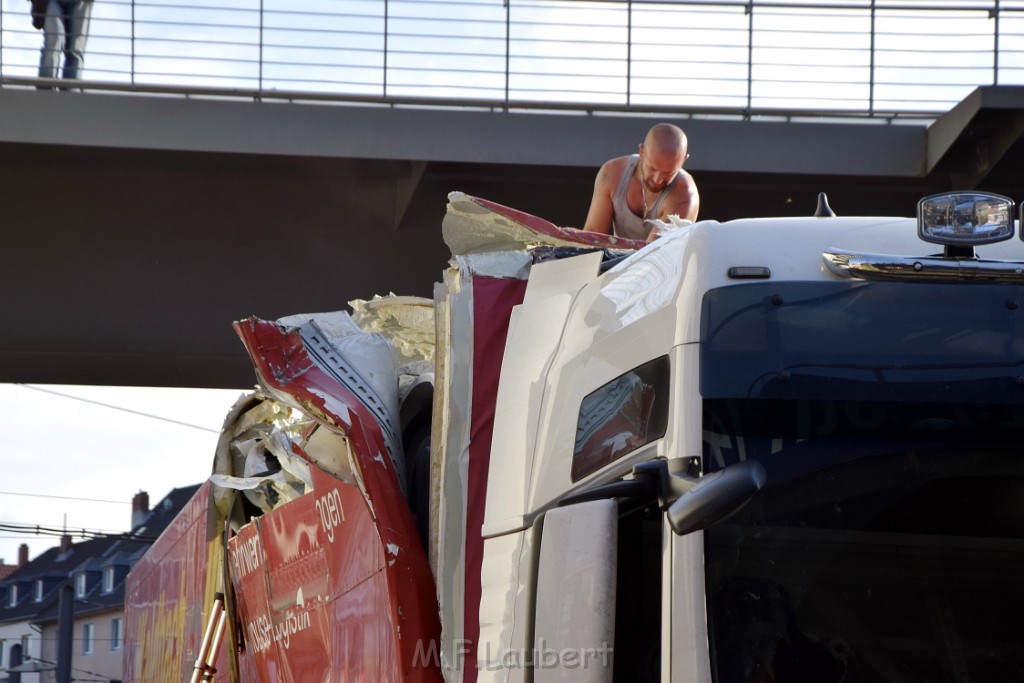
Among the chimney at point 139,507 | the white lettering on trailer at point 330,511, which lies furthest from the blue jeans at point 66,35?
the chimney at point 139,507

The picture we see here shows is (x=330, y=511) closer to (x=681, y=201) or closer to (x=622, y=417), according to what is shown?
(x=622, y=417)

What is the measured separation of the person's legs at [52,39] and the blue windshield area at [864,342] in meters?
10.8

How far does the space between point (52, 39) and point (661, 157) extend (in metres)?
8.72

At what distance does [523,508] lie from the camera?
3.83 meters

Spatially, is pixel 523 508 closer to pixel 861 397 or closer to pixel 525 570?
pixel 525 570

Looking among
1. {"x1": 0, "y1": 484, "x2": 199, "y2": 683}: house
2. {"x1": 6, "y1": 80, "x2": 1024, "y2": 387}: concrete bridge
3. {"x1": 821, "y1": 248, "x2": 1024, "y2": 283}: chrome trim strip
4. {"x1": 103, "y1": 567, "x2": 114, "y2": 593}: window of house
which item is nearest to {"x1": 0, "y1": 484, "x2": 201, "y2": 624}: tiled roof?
{"x1": 0, "y1": 484, "x2": 199, "y2": 683}: house

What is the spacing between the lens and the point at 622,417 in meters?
3.57

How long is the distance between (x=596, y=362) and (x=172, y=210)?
34.3ft

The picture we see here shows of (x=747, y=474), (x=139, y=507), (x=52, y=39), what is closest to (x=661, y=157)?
(x=747, y=474)

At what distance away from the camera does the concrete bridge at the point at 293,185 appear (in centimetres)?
1291

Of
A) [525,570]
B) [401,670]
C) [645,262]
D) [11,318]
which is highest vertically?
[11,318]

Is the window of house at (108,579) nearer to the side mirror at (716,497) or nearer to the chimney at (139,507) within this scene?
the chimney at (139,507)

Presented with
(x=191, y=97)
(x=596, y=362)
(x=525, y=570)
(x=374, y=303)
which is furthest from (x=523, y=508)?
(x=191, y=97)

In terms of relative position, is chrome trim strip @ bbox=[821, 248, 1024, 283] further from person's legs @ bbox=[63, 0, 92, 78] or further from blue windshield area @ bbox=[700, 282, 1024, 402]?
person's legs @ bbox=[63, 0, 92, 78]
